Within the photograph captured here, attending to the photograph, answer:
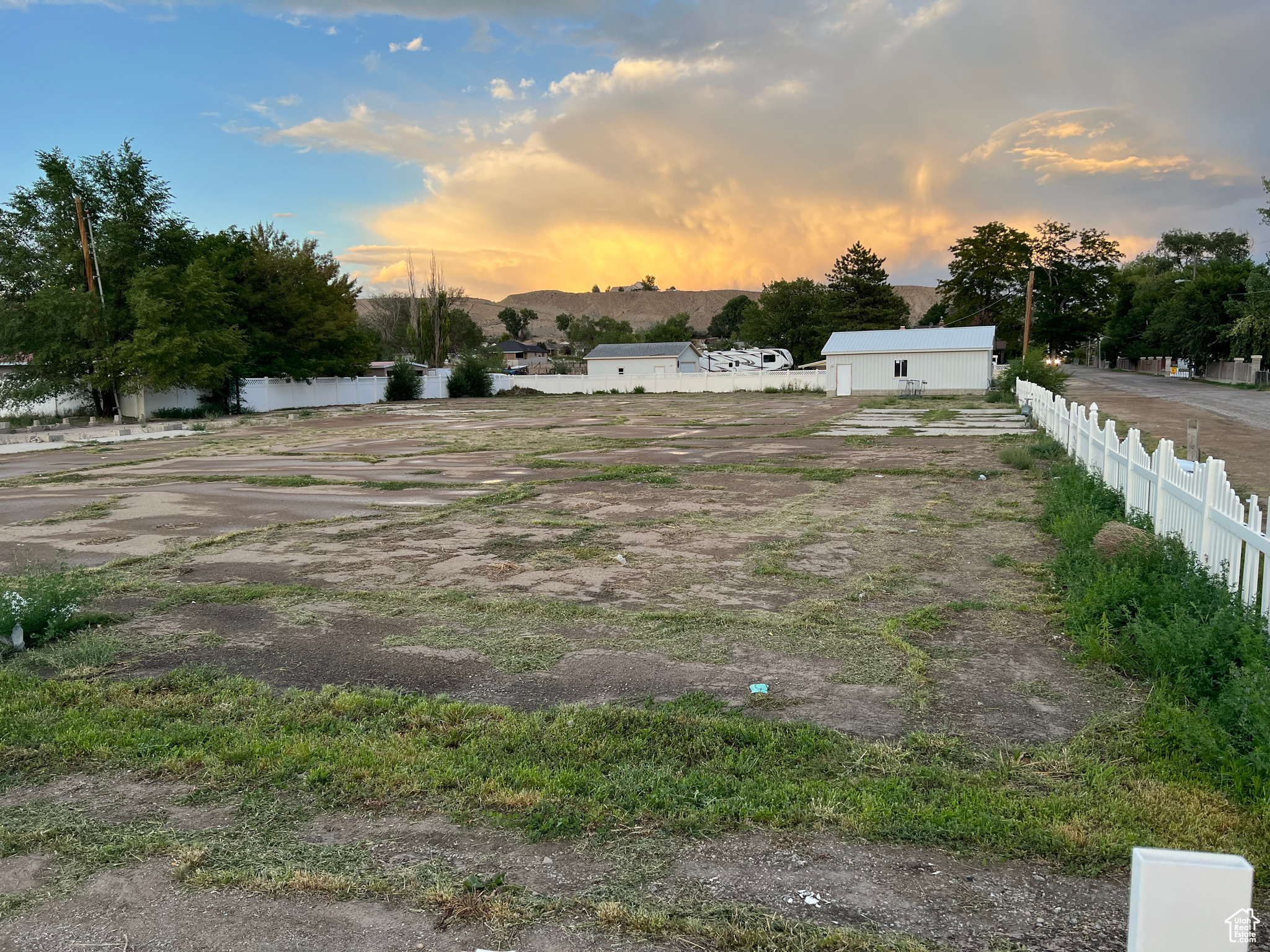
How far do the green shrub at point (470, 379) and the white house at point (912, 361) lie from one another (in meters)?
22.9

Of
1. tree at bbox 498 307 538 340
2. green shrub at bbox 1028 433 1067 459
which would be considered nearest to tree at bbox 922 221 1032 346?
green shrub at bbox 1028 433 1067 459

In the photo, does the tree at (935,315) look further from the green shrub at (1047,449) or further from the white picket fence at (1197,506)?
the white picket fence at (1197,506)

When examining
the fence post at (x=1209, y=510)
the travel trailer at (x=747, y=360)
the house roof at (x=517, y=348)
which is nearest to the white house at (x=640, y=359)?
the travel trailer at (x=747, y=360)

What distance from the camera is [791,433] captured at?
25797 millimetres

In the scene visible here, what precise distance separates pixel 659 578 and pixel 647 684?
2.96 metres

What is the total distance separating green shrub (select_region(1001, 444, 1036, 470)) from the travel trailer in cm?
5203

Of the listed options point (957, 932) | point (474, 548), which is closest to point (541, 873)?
point (957, 932)

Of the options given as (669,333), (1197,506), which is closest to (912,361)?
(1197,506)

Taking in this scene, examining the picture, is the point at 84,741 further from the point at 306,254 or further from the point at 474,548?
the point at 306,254

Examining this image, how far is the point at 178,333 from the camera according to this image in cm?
3384

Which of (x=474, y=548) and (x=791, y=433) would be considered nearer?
(x=474, y=548)

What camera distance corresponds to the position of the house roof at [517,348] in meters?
127

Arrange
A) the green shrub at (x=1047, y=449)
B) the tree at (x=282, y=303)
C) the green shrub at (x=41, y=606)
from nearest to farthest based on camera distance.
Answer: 1. the green shrub at (x=41, y=606)
2. the green shrub at (x=1047, y=449)
3. the tree at (x=282, y=303)

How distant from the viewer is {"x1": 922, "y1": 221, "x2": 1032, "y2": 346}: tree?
3054 inches
